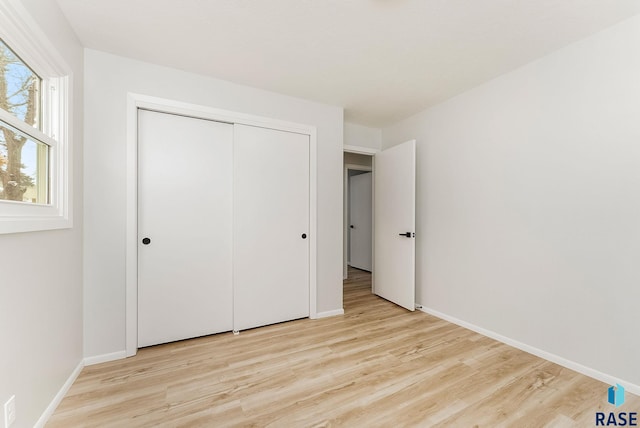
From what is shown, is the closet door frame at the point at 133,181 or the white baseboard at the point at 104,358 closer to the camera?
the white baseboard at the point at 104,358

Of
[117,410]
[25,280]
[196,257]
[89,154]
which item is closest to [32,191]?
[25,280]

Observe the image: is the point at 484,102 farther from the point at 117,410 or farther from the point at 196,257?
the point at 117,410

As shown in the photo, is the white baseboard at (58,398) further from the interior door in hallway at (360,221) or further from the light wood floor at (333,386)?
the interior door in hallway at (360,221)

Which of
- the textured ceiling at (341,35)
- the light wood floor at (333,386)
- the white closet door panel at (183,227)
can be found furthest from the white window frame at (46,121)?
the light wood floor at (333,386)

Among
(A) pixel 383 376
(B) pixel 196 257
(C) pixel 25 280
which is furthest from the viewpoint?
(B) pixel 196 257

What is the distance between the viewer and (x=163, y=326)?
7.20 ft

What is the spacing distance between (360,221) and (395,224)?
2.41 m

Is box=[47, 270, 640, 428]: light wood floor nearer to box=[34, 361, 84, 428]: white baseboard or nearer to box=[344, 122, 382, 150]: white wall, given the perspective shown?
box=[34, 361, 84, 428]: white baseboard

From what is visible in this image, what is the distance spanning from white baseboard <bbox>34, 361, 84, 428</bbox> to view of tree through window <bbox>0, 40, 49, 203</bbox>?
1.17 m

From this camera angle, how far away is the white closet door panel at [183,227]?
2.14 meters

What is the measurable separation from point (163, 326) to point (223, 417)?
1.15 metres

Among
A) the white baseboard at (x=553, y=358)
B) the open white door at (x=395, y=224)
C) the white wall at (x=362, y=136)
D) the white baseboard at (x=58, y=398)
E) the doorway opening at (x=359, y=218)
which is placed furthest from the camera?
the doorway opening at (x=359, y=218)

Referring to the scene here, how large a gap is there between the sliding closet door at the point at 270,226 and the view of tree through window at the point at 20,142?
1.28 metres

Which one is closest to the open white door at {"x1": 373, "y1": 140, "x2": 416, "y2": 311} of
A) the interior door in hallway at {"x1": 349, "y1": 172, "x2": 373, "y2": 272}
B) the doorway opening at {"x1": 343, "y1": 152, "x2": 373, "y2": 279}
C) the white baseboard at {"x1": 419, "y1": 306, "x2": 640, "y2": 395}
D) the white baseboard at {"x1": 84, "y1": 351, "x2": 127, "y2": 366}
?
the white baseboard at {"x1": 419, "y1": 306, "x2": 640, "y2": 395}
